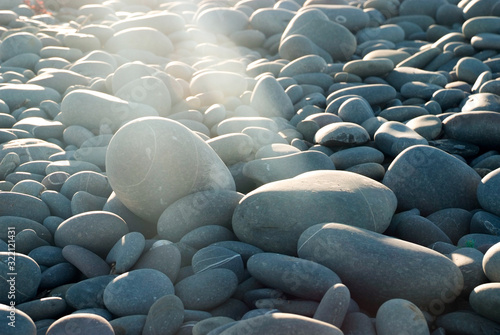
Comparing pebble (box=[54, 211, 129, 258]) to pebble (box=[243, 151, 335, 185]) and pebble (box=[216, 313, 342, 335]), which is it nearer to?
pebble (box=[243, 151, 335, 185])

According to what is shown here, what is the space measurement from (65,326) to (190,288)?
68cm

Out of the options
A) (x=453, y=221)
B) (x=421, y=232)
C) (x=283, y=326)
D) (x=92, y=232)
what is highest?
(x=283, y=326)

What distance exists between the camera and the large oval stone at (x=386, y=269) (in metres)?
2.69

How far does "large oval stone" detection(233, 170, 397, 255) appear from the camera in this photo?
3238 mm

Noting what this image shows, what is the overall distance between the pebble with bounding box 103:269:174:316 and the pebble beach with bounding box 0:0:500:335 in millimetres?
10

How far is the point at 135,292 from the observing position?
9.05ft

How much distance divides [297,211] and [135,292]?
1098 mm

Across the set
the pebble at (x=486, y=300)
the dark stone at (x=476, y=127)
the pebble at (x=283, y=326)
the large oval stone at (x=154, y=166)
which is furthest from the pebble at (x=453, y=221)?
the pebble at (x=283, y=326)

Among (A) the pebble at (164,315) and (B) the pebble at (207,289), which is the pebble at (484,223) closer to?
(B) the pebble at (207,289)

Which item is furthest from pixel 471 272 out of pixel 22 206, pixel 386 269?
pixel 22 206

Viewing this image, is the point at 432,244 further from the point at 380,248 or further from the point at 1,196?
the point at 1,196

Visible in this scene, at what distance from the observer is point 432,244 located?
328 cm

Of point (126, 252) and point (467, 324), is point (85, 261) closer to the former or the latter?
point (126, 252)

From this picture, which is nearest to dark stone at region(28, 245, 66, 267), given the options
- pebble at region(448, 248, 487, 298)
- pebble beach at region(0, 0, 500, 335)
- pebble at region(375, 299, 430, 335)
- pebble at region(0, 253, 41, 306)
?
pebble beach at region(0, 0, 500, 335)
